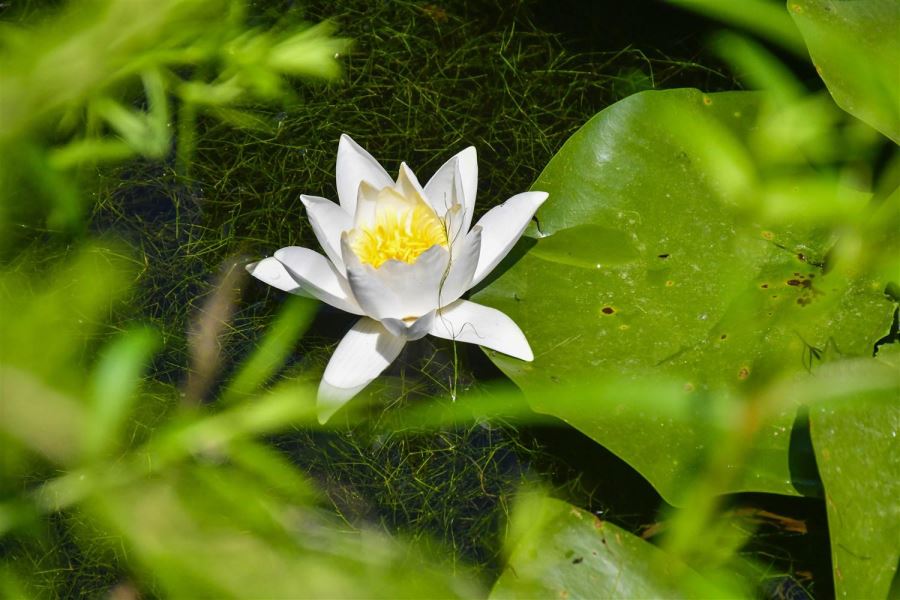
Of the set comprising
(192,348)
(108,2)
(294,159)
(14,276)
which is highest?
(108,2)

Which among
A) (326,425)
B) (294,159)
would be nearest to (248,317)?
(326,425)

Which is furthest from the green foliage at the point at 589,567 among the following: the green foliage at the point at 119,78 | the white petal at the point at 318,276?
the green foliage at the point at 119,78

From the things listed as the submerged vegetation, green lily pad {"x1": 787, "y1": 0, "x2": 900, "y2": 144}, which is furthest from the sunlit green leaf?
green lily pad {"x1": 787, "y1": 0, "x2": 900, "y2": 144}

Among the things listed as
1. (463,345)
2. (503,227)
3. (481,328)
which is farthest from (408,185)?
(463,345)

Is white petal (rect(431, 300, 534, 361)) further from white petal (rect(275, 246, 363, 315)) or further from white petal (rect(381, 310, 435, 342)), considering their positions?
white petal (rect(275, 246, 363, 315))

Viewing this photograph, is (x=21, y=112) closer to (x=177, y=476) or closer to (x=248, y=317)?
(x=248, y=317)

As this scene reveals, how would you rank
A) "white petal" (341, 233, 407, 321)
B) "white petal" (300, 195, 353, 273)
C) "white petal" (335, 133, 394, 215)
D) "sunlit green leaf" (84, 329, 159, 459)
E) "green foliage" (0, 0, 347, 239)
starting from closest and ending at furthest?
1. "white petal" (341, 233, 407, 321)
2. "white petal" (300, 195, 353, 273)
3. "white petal" (335, 133, 394, 215)
4. "sunlit green leaf" (84, 329, 159, 459)
5. "green foliage" (0, 0, 347, 239)

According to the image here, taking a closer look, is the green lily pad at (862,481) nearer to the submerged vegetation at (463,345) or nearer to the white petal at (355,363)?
the submerged vegetation at (463,345)

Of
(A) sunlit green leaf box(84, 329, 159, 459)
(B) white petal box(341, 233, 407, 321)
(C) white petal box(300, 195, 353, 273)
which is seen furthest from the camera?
(A) sunlit green leaf box(84, 329, 159, 459)
